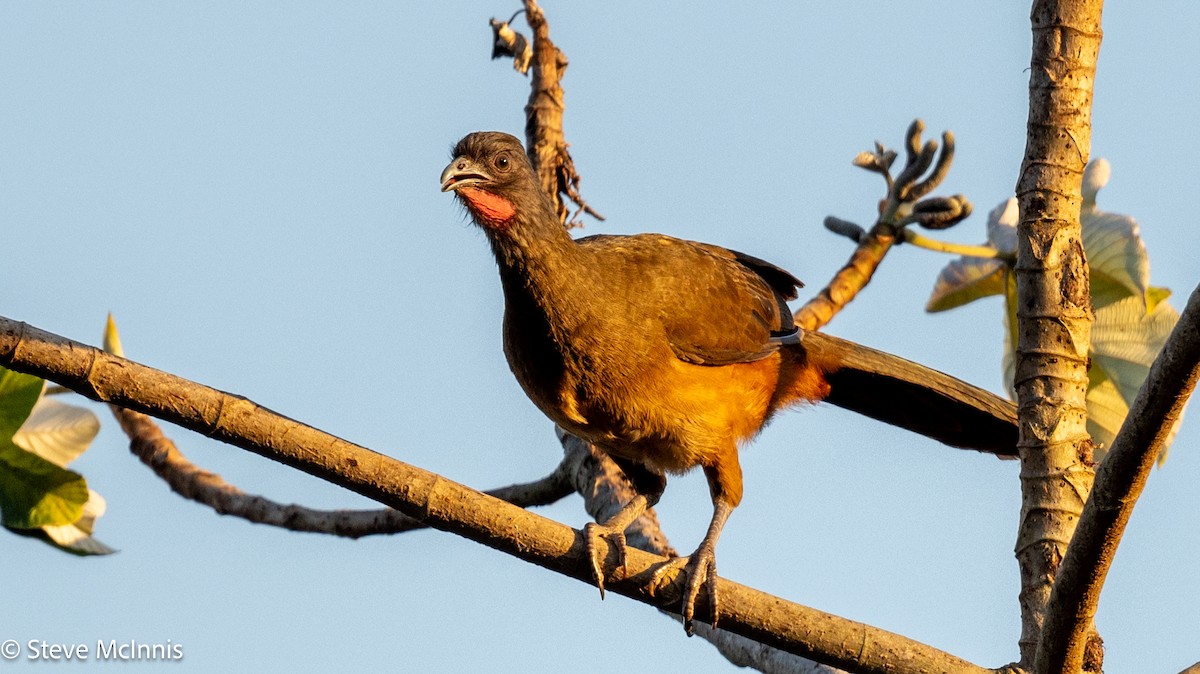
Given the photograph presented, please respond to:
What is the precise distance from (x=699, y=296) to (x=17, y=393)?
2719mm

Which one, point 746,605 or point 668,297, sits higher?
point 668,297

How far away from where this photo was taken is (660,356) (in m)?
5.29

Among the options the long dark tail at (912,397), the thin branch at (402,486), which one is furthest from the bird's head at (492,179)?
the thin branch at (402,486)

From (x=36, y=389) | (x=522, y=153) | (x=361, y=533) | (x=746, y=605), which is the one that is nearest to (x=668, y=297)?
(x=522, y=153)

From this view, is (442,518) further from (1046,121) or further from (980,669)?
(1046,121)

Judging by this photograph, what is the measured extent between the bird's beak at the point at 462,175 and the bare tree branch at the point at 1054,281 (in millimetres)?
1993

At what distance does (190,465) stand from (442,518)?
2908mm

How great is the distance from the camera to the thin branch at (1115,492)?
9.83 ft

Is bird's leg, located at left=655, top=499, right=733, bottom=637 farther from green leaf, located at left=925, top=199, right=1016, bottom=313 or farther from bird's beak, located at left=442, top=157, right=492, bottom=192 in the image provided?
bird's beak, located at left=442, top=157, right=492, bottom=192

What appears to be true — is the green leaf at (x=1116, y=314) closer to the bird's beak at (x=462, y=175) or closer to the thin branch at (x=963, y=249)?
the thin branch at (x=963, y=249)

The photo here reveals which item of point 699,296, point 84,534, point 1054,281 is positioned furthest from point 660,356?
point 84,534

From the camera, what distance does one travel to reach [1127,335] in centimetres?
505

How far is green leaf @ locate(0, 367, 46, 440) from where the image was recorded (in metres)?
4.32

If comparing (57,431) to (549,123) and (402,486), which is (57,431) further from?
(549,123)
